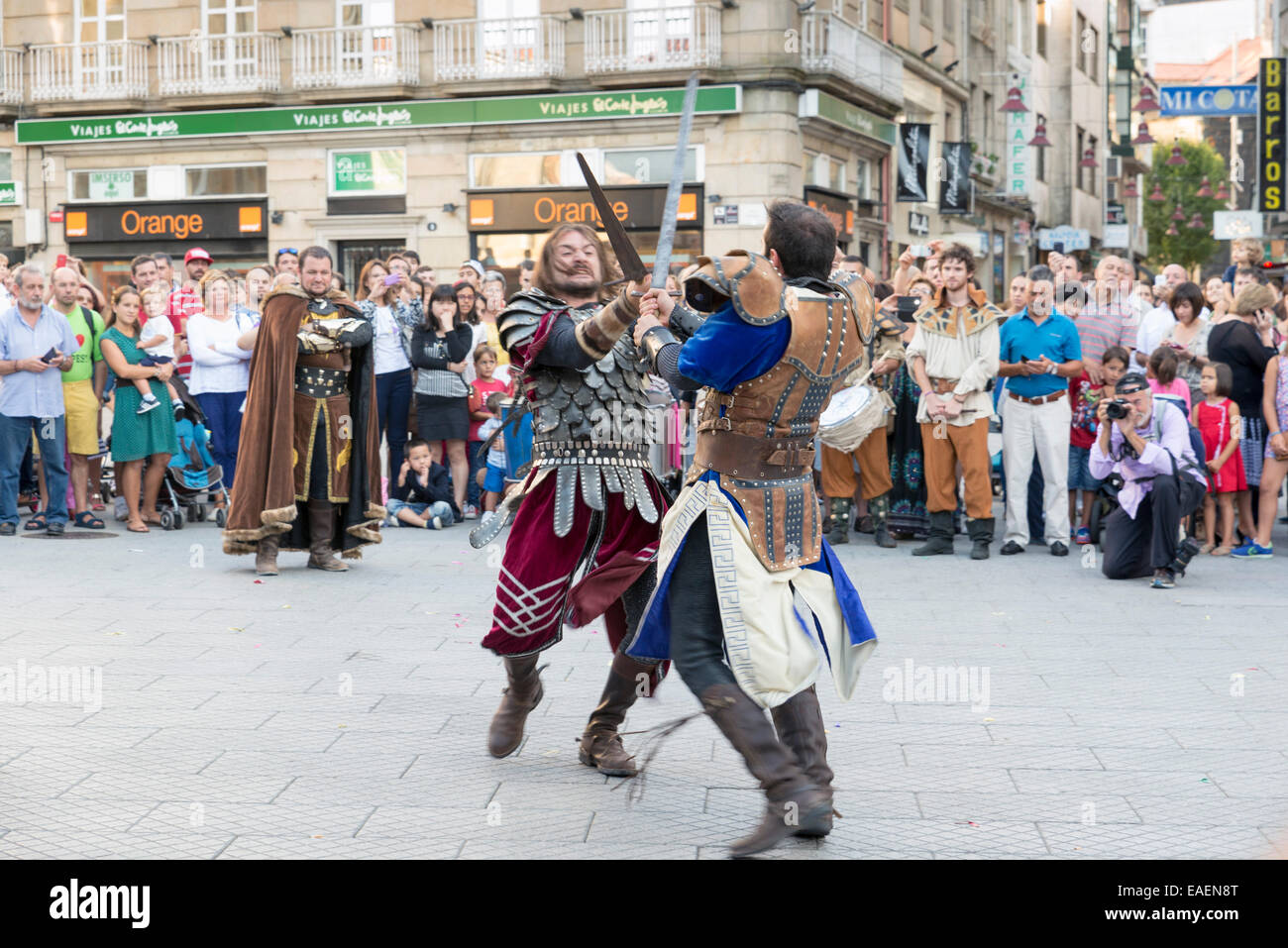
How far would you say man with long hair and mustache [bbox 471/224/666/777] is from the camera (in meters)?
5.18

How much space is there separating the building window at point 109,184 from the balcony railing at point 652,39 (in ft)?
28.6

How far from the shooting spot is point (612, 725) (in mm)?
5246

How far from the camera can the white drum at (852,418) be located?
11.5 metres

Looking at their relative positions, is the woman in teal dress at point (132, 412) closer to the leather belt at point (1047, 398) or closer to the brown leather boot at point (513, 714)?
the leather belt at point (1047, 398)

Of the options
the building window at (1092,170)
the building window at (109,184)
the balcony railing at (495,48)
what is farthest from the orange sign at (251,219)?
the building window at (1092,170)

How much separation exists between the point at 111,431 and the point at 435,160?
49.6ft

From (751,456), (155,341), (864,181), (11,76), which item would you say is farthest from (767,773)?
(11,76)

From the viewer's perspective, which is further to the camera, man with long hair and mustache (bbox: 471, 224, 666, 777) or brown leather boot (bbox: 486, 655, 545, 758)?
brown leather boot (bbox: 486, 655, 545, 758)

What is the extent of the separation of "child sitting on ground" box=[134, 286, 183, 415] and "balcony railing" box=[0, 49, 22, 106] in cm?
1857

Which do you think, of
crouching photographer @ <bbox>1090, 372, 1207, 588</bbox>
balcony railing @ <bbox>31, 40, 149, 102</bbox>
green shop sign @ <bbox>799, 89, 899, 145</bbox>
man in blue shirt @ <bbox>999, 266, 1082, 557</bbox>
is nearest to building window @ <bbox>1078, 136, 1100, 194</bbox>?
green shop sign @ <bbox>799, 89, 899, 145</bbox>

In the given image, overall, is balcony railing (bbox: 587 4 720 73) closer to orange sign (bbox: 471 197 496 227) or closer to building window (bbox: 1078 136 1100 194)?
orange sign (bbox: 471 197 496 227)

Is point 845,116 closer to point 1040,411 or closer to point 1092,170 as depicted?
point 1040,411

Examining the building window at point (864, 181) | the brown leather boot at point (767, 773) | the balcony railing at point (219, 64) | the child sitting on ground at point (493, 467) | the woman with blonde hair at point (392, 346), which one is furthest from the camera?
the building window at point (864, 181)
